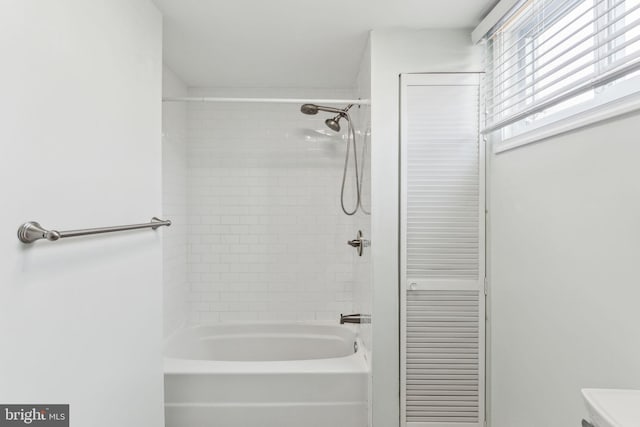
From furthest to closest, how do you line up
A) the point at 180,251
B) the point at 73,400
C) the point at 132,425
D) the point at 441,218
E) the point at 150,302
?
the point at 180,251 < the point at 441,218 < the point at 150,302 < the point at 132,425 < the point at 73,400

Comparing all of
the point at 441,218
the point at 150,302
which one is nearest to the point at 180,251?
the point at 150,302

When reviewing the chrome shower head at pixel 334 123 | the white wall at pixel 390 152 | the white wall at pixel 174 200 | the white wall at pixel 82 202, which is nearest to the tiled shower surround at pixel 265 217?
the white wall at pixel 174 200

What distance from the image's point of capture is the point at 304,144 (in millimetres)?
3039

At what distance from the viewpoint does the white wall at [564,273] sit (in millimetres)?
1093

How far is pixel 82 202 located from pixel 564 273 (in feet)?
5.37

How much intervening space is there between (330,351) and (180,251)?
133 centimetres

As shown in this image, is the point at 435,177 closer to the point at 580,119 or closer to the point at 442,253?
the point at 442,253

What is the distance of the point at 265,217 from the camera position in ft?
9.91

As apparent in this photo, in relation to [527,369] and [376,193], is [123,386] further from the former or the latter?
[527,369]

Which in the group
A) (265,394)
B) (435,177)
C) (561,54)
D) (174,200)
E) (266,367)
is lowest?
(265,394)

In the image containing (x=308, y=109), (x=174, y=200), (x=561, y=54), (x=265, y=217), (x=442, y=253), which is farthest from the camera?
(x=265, y=217)

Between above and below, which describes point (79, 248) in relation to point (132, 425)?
above

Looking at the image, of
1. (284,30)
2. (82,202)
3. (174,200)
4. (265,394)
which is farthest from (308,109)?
(265,394)

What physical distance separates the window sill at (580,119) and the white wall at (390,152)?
0.56 metres
